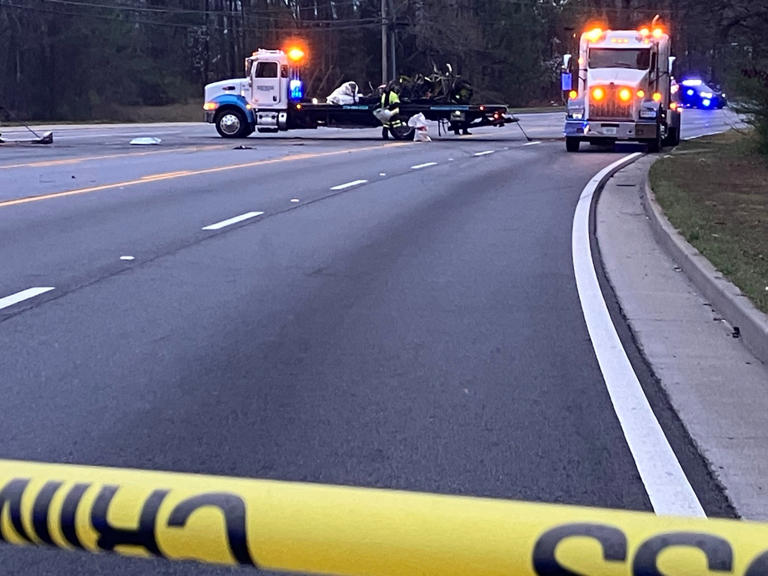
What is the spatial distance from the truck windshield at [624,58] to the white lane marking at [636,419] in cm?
2202

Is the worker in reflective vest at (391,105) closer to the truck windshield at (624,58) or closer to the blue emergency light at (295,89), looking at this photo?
the blue emergency light at (295,89)

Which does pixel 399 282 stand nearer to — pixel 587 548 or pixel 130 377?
pixel 130 377

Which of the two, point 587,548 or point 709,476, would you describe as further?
point 709,476

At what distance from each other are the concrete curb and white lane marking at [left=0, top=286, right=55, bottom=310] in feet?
17.8

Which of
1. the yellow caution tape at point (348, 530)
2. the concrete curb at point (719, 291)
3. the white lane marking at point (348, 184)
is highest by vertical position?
the yellow caution tape at point (348, 530)

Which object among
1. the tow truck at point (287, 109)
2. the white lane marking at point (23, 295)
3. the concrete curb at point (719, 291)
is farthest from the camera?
the tow truck at point (287, 109)

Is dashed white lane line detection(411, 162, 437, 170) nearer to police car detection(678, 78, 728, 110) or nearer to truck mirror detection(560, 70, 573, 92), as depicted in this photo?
truck mirror detection(560, 70, 573, 92)

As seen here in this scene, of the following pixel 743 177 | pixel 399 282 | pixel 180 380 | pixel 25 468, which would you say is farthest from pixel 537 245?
pixel 25 468

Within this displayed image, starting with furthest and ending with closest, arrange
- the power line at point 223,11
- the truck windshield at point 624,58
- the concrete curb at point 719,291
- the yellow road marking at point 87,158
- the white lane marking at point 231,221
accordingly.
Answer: the power line at point 223,11 → the truck windshield at point 624,58 → the yellow road marking at point 87,158 → the white lane marking at point 231,221 → the concrete curb at point 719,291

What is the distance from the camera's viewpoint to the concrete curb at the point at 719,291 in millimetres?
8469

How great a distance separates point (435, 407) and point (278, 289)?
4.14m

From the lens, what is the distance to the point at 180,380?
24.6 feet

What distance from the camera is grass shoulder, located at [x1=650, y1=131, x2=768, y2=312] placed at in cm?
1112

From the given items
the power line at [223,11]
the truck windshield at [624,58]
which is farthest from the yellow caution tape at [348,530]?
the power line at [223,11]
